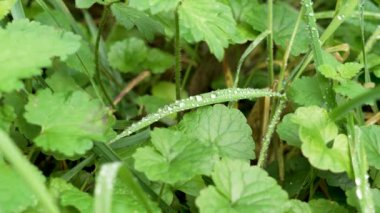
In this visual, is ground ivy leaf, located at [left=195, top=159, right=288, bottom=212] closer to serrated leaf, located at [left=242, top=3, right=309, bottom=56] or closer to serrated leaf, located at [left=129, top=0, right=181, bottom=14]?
serrated leaf, located at [left=129, top=0, right=181, bottom=14]

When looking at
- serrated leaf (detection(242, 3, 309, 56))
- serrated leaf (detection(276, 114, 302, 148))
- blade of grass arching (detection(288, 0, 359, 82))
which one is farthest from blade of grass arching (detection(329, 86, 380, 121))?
serrated leaf (detection(242, 3, 309, 56))

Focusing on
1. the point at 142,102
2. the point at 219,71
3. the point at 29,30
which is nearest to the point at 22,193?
the point at 29,30

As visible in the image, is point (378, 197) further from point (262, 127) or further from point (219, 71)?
point (219, 71)

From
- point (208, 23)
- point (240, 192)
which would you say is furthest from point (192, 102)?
point (240, 192)

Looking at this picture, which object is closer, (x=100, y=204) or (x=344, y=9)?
(x=100, y=204)

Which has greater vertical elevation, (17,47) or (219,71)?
(17,47)

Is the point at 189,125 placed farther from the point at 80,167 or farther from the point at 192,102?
the point at 80,167
